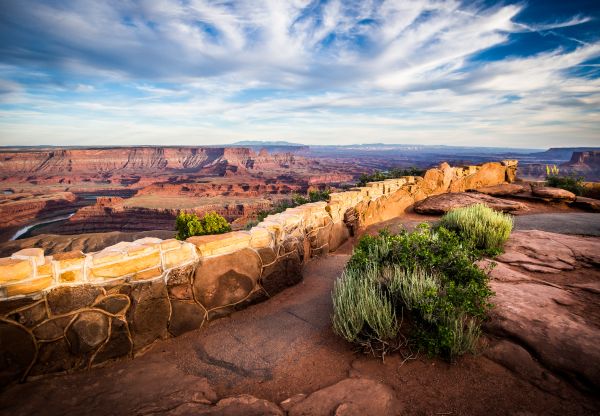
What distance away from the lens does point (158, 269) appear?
2.96m

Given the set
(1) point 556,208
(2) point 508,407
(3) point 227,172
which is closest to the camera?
(2) point 508,407

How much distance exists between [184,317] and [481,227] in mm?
4526

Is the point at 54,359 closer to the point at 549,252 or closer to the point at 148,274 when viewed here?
the point at 148,274

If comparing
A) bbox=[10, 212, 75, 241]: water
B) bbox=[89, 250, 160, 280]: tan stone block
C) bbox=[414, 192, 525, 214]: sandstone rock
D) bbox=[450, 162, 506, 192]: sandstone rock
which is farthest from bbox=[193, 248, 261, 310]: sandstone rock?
bbox=[10, 212, 75, 241]: water

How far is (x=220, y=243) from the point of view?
343 centimetres

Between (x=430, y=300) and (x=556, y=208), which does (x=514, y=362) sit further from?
(x=556, y=208)

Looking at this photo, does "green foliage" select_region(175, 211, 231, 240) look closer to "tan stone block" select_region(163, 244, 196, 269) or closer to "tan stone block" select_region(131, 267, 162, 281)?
"tan stone block" select_region(163, 244, 196, 269)

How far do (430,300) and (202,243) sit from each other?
2426 millimetres

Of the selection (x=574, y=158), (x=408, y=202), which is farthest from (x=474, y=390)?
(x=574, y=158)

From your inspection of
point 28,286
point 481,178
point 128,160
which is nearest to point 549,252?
point 28,286

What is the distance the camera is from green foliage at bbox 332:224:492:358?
2.45 meters

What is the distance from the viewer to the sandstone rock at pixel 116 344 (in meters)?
2.62

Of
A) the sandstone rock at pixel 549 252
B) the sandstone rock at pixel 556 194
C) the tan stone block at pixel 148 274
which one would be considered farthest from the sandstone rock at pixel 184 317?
the sandstone rock at pixel 556 194

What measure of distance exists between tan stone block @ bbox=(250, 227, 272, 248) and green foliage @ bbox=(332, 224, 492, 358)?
113 centimetres
